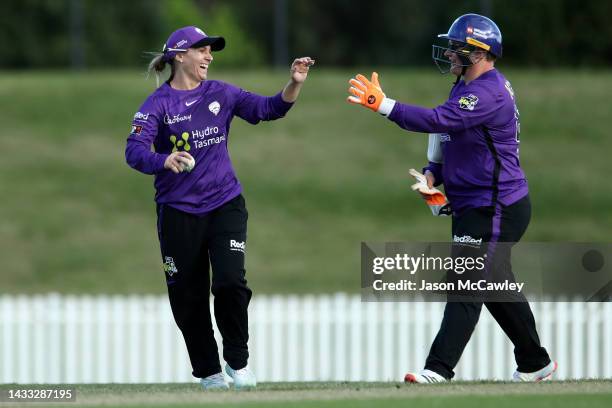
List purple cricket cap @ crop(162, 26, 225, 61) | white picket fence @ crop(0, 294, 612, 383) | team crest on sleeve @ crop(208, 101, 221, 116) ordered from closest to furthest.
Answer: team crest on sleeve @ crop(208, 101, 221, 116) < purple cricket cap @ crop(162, 26, 225, 61) < white picket fence @ crop(0, 294, 612, 383)

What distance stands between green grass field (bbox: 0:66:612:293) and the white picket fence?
5.93 meters

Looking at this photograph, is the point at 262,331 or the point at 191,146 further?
the point at 262,331

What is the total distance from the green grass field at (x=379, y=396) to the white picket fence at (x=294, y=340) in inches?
240

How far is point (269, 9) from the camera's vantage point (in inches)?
1906

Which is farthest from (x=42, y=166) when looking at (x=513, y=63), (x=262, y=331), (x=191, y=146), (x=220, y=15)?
(x=220, y=15)

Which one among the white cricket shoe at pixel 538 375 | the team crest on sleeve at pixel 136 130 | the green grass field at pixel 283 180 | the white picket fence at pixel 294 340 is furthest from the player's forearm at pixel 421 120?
the green grass field at pixel 283 180

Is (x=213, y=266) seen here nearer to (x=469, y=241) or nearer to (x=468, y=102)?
(x=469, y=241)

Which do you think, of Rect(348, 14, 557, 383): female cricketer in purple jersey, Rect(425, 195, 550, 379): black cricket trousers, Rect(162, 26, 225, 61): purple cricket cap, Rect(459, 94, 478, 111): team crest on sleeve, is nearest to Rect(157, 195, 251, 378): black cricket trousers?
Rect(162, 26, 225, 61): purple cricket cap

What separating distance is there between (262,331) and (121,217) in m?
9.30

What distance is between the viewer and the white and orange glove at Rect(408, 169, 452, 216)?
7821 millimetres

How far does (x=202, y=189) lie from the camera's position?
750 centimetres

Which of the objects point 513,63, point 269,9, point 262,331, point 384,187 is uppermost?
point 269,9

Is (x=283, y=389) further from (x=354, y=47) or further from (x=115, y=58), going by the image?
(x=354, y=47)

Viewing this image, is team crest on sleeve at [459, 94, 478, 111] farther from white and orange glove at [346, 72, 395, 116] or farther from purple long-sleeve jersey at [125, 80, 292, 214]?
purple long-sleeve jersey at [125, 80, 292, 214]
